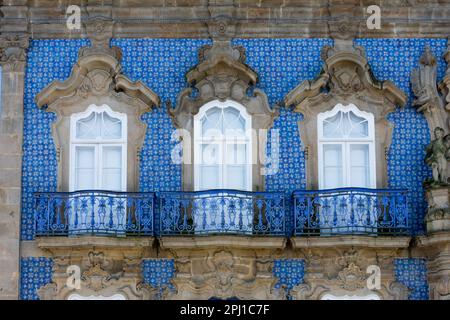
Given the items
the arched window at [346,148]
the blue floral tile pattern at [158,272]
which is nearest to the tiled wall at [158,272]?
the blue floral tile pattern at [158,272]

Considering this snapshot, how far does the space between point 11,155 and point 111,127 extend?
1.42 metres

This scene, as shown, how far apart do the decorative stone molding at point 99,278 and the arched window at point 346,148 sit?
9.24 feet

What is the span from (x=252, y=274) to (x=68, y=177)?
9.34 feet

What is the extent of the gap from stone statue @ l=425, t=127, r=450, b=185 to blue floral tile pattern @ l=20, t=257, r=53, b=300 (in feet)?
17.2

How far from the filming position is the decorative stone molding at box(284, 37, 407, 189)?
2084cm

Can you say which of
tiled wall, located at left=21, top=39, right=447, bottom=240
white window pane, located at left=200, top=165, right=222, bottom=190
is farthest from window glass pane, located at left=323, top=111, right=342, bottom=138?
white window pane, located at left=200, top=165, right=222, bottom=190

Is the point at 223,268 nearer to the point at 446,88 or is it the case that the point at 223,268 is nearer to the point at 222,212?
the point at 222,212

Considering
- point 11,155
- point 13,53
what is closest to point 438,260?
point 11,155

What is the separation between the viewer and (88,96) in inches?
827

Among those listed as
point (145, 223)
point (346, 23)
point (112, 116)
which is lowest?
point (145, 223)

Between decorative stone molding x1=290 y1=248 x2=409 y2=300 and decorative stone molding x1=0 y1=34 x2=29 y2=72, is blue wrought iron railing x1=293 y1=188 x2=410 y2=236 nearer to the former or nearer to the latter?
decorative stone molding x1=290 y1=248 x2=409 y2=300
